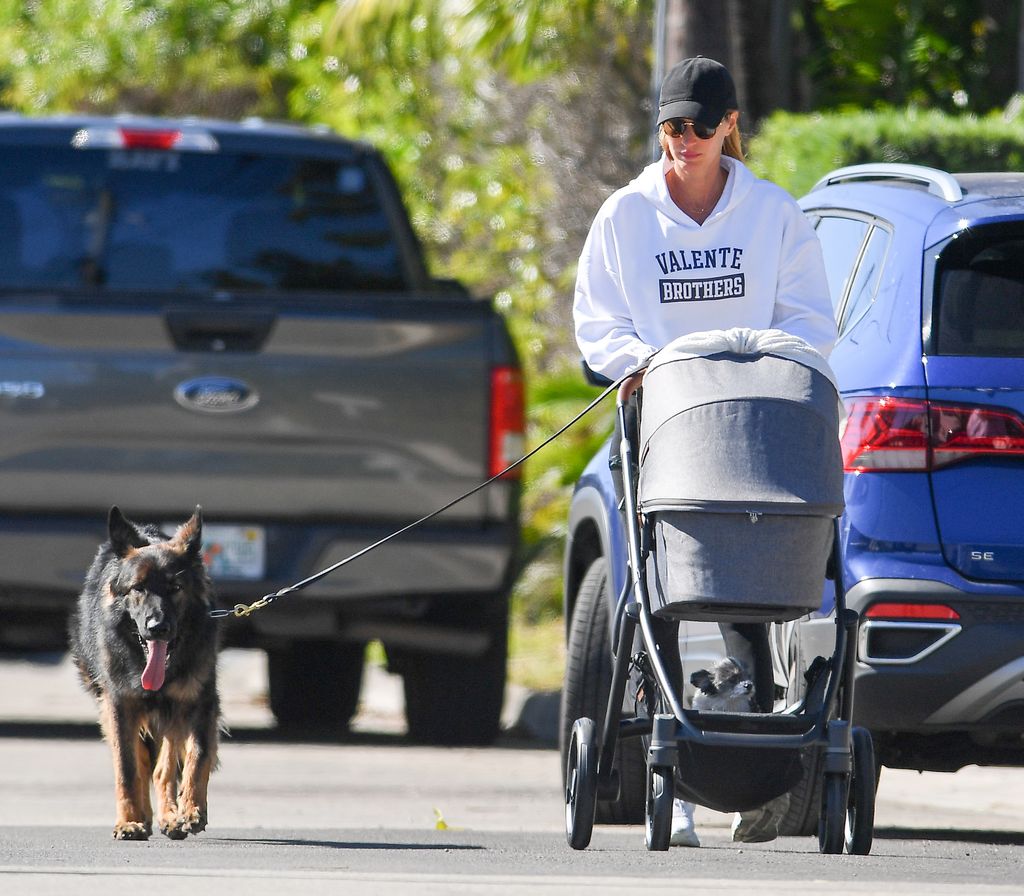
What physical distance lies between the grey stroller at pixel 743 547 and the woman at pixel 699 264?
0.38m

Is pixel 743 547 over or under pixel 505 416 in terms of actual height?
over

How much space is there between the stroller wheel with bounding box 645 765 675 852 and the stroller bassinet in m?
0.35

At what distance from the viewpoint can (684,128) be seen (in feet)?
17.2

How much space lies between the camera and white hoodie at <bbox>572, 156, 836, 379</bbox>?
5320mm

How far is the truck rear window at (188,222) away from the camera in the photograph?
29.9 ft

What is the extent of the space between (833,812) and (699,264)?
4.49 feet

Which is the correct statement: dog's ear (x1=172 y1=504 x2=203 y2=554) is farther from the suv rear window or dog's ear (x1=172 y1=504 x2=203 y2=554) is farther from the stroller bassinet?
the suv rear window

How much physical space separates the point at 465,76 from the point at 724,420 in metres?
12.8

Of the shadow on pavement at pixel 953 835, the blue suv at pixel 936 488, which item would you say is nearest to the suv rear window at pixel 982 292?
the blue suv at pixel 936 488

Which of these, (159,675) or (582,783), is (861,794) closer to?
(582,783)

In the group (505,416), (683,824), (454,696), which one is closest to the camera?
(683,824)

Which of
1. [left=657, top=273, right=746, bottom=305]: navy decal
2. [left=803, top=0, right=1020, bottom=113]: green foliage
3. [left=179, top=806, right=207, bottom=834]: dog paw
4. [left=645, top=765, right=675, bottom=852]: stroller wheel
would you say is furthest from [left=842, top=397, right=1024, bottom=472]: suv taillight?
[left=803, top=0, right=1020, bottom=113]: green foliage

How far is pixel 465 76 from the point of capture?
1728cm

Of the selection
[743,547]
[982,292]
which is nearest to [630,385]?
[743,547]
